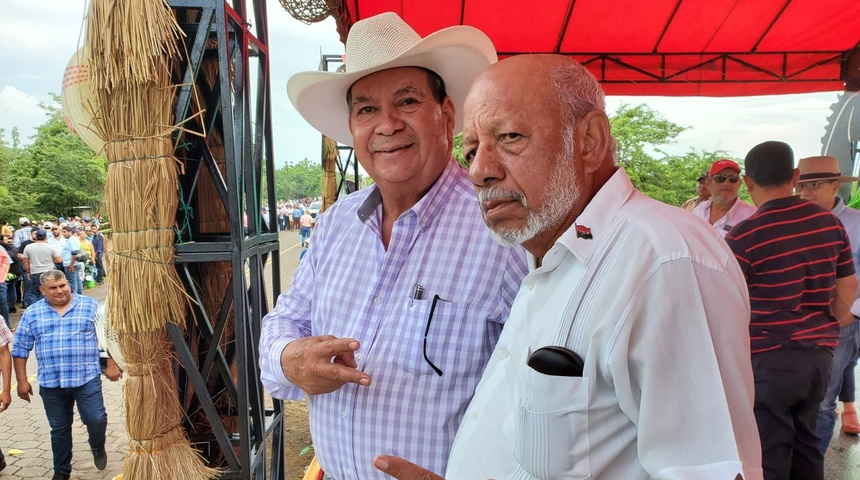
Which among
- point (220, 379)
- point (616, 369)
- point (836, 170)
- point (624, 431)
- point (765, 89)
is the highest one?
point (765, 89)

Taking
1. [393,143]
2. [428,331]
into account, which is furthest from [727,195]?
[428,331]

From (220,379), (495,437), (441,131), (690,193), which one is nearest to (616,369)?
(495,437)

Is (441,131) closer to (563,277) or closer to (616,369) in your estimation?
(563,277)

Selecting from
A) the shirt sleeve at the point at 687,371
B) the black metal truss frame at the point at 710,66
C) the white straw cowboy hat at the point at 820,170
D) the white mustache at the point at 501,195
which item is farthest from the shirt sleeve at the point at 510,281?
the black metal truss frame at the point at 710,66

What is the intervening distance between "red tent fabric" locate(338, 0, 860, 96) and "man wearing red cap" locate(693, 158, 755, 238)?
6.44 feet

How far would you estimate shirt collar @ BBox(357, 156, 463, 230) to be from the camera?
1.65 m

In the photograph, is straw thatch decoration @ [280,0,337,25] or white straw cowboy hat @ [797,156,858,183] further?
straw thatch decoration @ [280,0,337,25]

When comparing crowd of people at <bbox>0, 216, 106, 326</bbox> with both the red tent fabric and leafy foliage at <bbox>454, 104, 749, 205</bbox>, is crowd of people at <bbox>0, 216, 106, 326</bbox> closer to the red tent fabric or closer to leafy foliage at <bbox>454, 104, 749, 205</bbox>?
the red tent fabric

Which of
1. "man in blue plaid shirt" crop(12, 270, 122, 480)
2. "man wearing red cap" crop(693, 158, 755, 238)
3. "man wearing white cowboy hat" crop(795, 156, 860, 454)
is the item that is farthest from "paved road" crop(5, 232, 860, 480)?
"man wearing red cap" crop(693, 158, 755, 238)

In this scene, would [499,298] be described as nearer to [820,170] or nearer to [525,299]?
[525,299]

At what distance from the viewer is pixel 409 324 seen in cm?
151

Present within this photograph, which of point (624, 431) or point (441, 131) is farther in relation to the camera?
point (441, 131)

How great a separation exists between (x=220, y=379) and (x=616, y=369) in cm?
262

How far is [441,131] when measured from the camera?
1.75 meters
